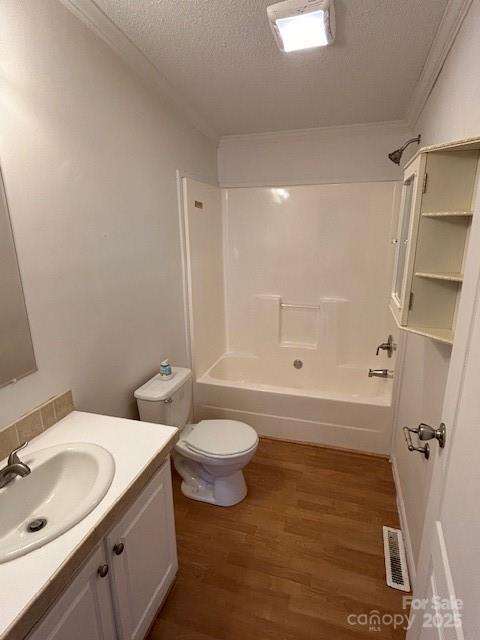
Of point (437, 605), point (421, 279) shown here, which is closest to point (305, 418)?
point (421, 279)

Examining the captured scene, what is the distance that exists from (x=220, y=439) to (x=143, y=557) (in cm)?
81

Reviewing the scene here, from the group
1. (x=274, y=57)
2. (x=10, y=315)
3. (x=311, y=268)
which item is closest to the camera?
(x=10, y=315)

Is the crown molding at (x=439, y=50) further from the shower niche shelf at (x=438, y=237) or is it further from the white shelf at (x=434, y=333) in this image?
the white shelf at (x=434, y=333)

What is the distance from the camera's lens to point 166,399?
1.82 metres

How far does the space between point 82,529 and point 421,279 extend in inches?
52.7

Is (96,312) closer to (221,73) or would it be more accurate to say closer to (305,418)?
(221,73)

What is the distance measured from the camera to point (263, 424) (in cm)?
263

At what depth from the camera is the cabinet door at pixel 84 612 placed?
780mm

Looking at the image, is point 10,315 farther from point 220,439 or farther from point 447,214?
point 447,214

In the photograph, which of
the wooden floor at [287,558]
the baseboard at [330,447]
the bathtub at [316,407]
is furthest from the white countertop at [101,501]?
the baseboard at [330,447]

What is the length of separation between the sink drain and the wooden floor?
768mm

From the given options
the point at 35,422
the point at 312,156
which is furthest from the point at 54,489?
the point at 312,156

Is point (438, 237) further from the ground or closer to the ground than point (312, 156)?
closer to the ground

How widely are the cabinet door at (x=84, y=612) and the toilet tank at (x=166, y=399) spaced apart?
869 millimetres
